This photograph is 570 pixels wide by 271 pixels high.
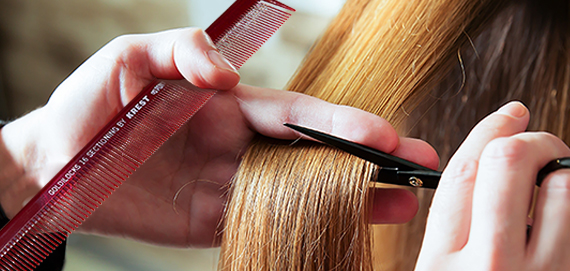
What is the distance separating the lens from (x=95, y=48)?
1.35 m

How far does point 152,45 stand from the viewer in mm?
718

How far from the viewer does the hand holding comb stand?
58cm

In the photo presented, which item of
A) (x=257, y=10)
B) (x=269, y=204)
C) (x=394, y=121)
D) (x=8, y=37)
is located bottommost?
(x=269, y=204)

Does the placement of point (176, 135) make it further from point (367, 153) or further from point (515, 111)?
point (515, 111)

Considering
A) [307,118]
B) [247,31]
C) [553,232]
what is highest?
[247,31]

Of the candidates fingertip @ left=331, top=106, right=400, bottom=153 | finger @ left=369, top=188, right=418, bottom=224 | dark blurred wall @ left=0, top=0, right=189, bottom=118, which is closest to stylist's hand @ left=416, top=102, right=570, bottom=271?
fingertip @ left=331, top=106, right=400, bottom=153

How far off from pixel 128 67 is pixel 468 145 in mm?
561

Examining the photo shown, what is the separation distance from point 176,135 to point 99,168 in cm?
21

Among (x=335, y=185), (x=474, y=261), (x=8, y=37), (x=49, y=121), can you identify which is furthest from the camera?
(x=8, y=37)

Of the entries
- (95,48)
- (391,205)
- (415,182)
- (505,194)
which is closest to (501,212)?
(505,194)

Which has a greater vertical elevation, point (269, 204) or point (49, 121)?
point (49, 121)

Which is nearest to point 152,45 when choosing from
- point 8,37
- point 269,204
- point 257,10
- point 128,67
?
point 128,67

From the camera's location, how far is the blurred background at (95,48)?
1.22 metres

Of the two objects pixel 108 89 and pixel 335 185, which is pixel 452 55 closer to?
pixel 335 185
